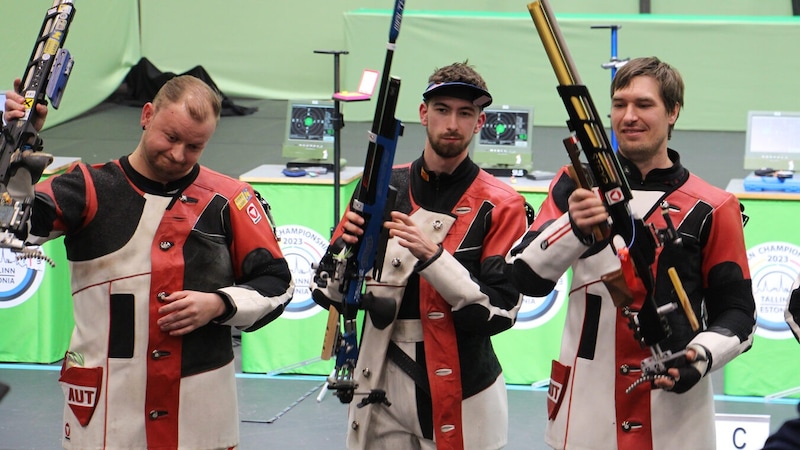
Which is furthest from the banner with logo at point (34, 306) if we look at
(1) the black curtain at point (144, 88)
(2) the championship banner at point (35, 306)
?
(1) the black curtain at point (144, 88)

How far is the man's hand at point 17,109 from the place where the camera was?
271 cm

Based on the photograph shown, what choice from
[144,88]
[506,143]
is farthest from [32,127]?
[144,88]

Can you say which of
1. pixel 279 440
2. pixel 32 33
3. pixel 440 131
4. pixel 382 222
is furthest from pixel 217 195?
pixel 32 33

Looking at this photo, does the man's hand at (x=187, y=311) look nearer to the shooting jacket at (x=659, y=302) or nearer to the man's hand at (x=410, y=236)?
the man's hand at (x=410, y=236)

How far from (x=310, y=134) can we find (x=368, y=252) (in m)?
3.50

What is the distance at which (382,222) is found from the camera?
3080mm

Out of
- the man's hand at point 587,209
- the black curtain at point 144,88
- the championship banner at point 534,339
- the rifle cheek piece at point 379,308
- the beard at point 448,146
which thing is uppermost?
the black curtain at point 144,88

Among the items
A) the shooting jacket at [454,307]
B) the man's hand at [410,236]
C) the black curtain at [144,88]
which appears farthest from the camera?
the black curtain at [144,88]

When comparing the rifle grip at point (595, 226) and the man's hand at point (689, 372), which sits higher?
the rifle grip at point (595, 226)

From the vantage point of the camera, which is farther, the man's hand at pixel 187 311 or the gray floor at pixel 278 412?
the gray floor at pixel 278 412

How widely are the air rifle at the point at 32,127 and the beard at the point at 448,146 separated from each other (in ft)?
3.43

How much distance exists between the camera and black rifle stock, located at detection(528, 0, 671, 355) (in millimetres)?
2699

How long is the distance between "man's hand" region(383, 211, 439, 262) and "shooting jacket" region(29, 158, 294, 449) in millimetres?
413

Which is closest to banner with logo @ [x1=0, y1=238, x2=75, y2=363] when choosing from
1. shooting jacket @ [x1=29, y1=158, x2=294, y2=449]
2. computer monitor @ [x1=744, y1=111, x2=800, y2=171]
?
shooting jacket @ [x1=29, y1=158, x2=294, y2=449]
